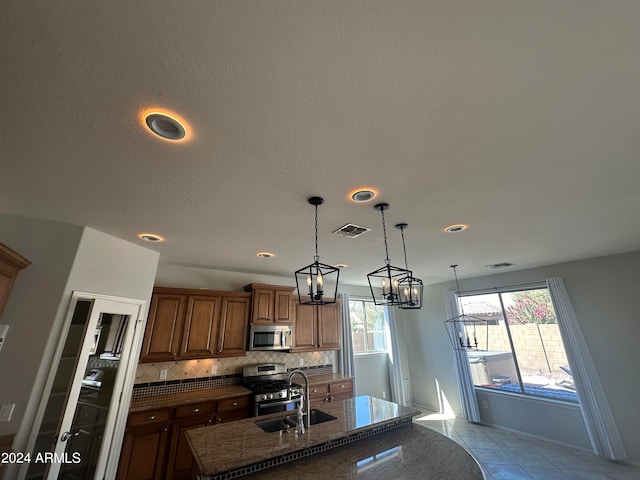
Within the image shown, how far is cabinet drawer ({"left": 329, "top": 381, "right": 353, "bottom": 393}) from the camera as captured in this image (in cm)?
444

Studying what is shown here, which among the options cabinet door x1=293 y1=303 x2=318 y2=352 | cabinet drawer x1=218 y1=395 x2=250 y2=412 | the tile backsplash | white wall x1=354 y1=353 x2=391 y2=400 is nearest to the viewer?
cabinet drawer x1=218 y1=395 x2=250 y2=412

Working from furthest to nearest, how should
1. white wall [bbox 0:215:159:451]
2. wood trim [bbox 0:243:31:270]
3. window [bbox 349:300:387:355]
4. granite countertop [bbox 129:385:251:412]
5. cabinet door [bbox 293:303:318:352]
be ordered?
window [bbox 349:300:387:355] → cabinet door [bbox 293:303:318:352] → granite countertop [bbox 129:385:251:412] → white wall [bbox 0:215:159:451] → wood trim [bbox 0:243:31:270]

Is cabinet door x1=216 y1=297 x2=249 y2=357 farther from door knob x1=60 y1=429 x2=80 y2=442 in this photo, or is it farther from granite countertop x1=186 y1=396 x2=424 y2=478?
granite countertop x1=186 y1=396 x2=424 y2=478

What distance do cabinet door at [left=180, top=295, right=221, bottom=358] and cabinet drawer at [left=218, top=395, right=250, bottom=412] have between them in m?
0.64

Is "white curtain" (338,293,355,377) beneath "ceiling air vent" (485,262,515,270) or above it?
beneath

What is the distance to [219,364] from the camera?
4016mm

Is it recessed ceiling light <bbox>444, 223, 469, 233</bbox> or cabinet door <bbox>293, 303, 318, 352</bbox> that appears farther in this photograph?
cabinet door <bbox>293, 303, 318, 352</bbox>

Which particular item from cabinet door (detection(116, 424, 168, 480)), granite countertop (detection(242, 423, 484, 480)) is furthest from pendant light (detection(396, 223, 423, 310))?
cabinet door (detection(116, 424, 168, 480))

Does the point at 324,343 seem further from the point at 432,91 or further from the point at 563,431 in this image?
the point at 432,91

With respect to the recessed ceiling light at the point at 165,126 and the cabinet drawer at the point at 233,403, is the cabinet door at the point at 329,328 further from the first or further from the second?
the recessed ceiling light at the point at 165,126

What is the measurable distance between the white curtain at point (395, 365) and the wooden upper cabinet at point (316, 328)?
1.74 m

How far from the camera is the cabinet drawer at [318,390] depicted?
4203 mm

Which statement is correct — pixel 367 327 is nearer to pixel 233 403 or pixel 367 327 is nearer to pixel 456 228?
pixel 233 403

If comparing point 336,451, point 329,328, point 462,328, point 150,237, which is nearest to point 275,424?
point 336,451
